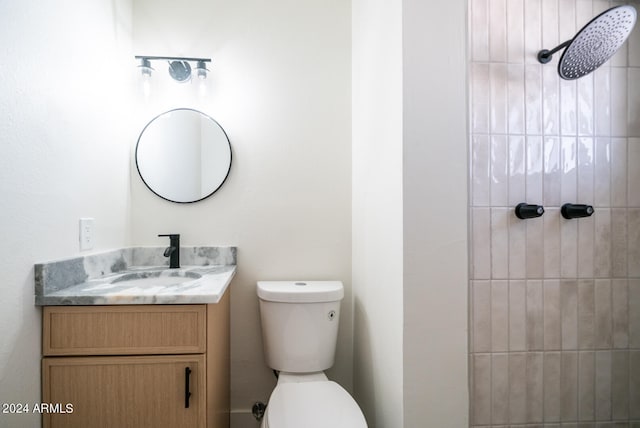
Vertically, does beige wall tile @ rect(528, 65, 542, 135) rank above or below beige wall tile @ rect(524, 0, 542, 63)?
below

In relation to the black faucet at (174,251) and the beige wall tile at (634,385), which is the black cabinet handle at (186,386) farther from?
the beige wall tile at (634,385)

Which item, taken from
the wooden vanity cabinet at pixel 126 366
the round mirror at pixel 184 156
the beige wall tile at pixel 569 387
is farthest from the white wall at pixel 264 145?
the beige wall tile at pixel 569 387

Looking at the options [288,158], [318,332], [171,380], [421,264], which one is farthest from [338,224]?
[171,380]

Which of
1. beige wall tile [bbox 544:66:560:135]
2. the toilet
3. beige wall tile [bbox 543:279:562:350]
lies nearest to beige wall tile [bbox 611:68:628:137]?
beige wall tile [bbox 544:66:560:135]

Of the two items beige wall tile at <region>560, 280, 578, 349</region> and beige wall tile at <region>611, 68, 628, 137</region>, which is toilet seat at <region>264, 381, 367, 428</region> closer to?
beige wall tile at <region>560, 280, 578, 349</region>

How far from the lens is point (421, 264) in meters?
0.94

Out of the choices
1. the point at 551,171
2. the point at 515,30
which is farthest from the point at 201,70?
the point at 551,171

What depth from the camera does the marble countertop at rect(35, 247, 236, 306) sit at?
3.01 ft

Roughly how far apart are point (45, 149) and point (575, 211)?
1.93m

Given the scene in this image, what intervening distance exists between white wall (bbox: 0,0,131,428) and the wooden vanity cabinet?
0.20 feet

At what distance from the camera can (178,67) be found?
4.86 feet

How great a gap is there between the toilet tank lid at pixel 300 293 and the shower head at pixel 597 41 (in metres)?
1.25

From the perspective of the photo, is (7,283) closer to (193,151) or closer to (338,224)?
(193,151)

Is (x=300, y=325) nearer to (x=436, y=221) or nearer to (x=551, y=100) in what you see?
(x=436, y=221)
